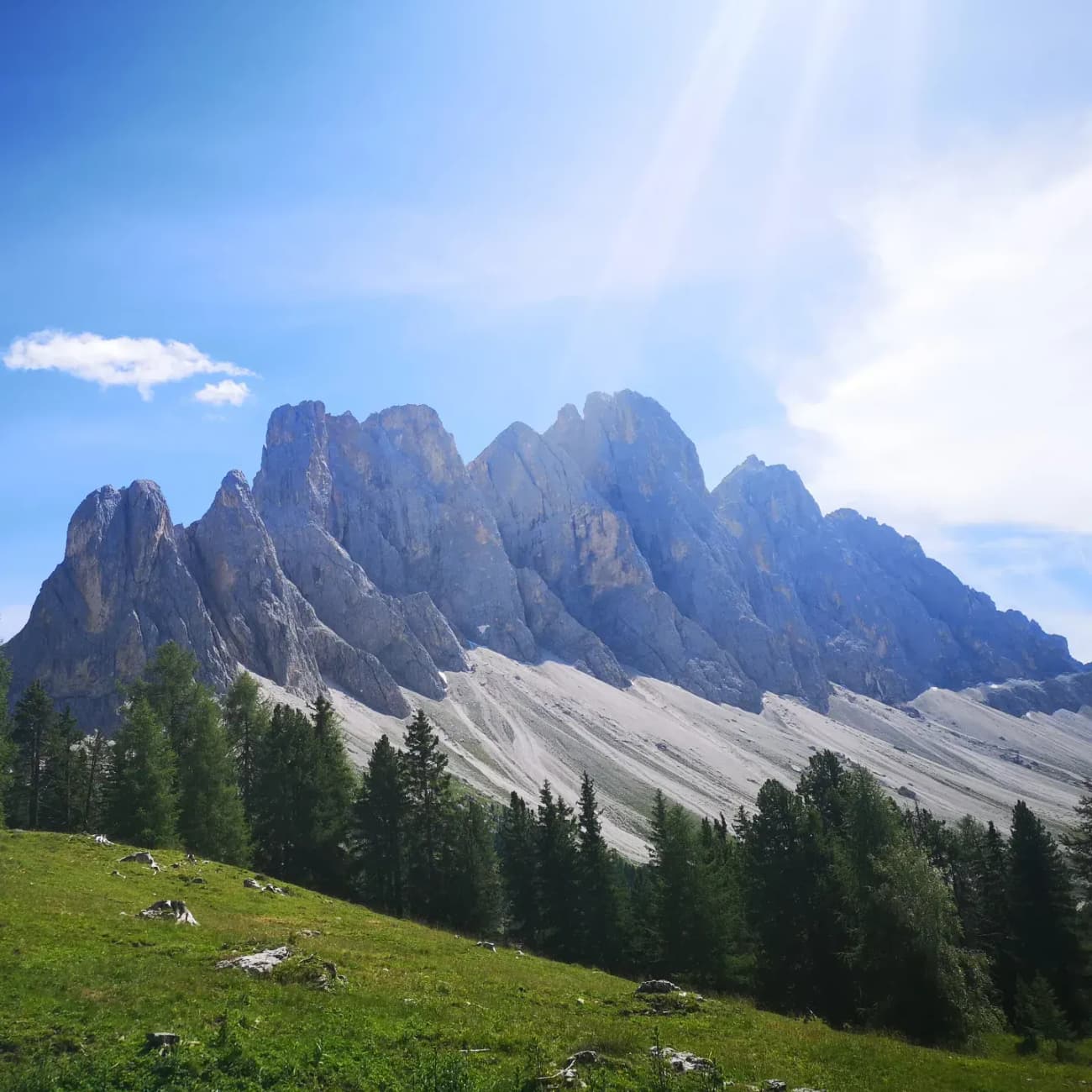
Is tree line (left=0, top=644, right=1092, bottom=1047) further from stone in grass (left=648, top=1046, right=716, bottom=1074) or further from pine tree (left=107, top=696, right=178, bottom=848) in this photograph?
stone in grass (left=648, top=1046, right=716, bottom=1074)

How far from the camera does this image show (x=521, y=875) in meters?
53.3

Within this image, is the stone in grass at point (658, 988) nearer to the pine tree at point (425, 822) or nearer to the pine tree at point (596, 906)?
the pine tree at point (596, 906)

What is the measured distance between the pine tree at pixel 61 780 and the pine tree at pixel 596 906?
122 feet

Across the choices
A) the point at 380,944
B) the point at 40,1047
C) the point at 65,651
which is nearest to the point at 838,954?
the point at 380,944

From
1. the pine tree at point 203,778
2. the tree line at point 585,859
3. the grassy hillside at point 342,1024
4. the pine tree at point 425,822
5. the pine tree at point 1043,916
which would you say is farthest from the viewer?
the pine tree at point 425,822

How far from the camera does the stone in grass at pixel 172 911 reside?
2439 centimetres

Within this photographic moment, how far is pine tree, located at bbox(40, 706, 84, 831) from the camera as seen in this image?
55938mm

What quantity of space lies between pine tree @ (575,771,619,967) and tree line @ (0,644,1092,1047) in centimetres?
12

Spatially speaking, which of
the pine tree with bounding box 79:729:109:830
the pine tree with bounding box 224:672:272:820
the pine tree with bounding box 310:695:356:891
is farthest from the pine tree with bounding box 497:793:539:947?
the pine tree with bounding box 79:729:109:830

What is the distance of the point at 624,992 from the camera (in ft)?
82.5

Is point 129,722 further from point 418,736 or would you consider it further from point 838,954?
point 838,954

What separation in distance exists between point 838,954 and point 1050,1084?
64.2 feet

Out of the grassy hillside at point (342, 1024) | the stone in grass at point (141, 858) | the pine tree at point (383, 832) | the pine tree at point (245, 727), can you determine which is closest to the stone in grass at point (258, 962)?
the grassy hillside at point (342, 1024)

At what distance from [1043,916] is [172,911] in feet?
169
